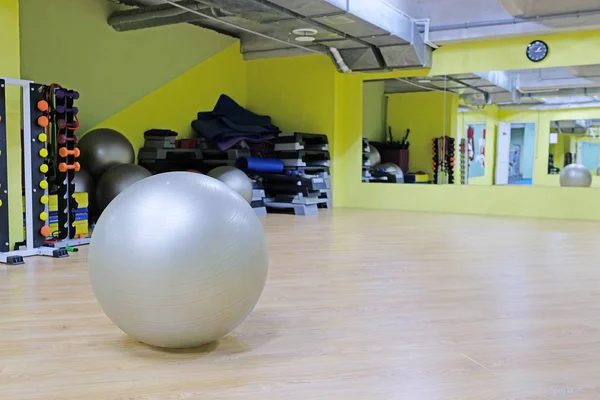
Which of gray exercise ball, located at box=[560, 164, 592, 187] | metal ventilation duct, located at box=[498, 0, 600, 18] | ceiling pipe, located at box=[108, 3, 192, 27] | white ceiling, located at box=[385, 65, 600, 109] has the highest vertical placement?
ceiling pipe, located at box=[108, 3, 192, 27]

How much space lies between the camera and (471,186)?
8.00 metres

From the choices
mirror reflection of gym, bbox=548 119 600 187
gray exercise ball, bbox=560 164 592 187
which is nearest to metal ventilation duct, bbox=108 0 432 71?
mirror reflection of gym, bbox=548 119 600 187

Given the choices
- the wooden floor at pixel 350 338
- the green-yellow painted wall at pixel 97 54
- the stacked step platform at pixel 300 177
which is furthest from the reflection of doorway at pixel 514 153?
the green-yellow painted wall at pixel 97 54

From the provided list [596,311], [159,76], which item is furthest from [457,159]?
[596,311]

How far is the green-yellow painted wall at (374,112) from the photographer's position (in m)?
8.77

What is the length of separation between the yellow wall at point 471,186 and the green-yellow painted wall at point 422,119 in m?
0.47

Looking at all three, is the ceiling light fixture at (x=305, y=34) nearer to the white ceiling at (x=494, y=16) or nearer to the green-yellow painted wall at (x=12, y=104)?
the white ceiling at (x=494, y=16)

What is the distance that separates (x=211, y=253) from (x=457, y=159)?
6.80 metres

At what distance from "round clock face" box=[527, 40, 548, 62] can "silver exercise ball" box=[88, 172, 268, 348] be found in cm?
624

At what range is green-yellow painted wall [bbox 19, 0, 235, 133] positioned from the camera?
6320 millimetres

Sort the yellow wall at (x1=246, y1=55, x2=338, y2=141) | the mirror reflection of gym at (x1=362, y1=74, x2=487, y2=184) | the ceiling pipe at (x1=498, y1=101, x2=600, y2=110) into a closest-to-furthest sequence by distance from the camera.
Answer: the ceiling pipe at (x1=498, y1=101, x2=600, y2=110), the mirror reflection of gym at (x1=362, y1=74, x2=487, y2=184), the yellow wall at (x1=246, y1=55, x2=338, y2=141)

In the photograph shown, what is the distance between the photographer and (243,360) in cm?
210

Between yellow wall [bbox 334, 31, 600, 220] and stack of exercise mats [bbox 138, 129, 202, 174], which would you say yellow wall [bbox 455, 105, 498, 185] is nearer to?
yellow wall [bbox 334, 31, 600, 220]

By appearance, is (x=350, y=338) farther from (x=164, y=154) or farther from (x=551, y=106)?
(x=551, y=106)
